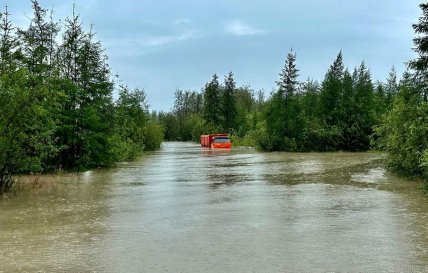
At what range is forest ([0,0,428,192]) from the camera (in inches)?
691

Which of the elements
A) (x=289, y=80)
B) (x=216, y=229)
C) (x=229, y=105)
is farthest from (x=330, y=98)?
(x=216, y=229)

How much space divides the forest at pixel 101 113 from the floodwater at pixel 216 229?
2.70m

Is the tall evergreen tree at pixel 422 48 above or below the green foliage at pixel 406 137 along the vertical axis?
above

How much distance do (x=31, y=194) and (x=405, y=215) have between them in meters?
12.5

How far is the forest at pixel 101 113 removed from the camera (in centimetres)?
1756

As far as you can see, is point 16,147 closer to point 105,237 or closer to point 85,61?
point 105,237

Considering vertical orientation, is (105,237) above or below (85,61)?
below

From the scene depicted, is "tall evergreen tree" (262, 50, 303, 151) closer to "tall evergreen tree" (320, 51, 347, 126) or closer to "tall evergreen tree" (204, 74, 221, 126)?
"tall evergreen tree" (320, 51, 347, 126)

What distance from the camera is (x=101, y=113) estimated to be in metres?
28.5

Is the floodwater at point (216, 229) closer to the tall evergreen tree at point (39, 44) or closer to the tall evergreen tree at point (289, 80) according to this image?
the tall evergreen tree at point (39, 44)

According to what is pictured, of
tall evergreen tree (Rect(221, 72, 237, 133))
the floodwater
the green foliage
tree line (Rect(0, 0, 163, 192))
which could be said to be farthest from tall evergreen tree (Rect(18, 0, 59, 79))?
tall evergreen tree (Rect(221, 72, 237, 133))

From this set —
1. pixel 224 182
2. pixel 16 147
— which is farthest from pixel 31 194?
pixel 224 182

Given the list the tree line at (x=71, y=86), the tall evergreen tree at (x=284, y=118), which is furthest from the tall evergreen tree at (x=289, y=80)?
the tree line at (x=71, y=86)

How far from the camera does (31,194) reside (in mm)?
16688
